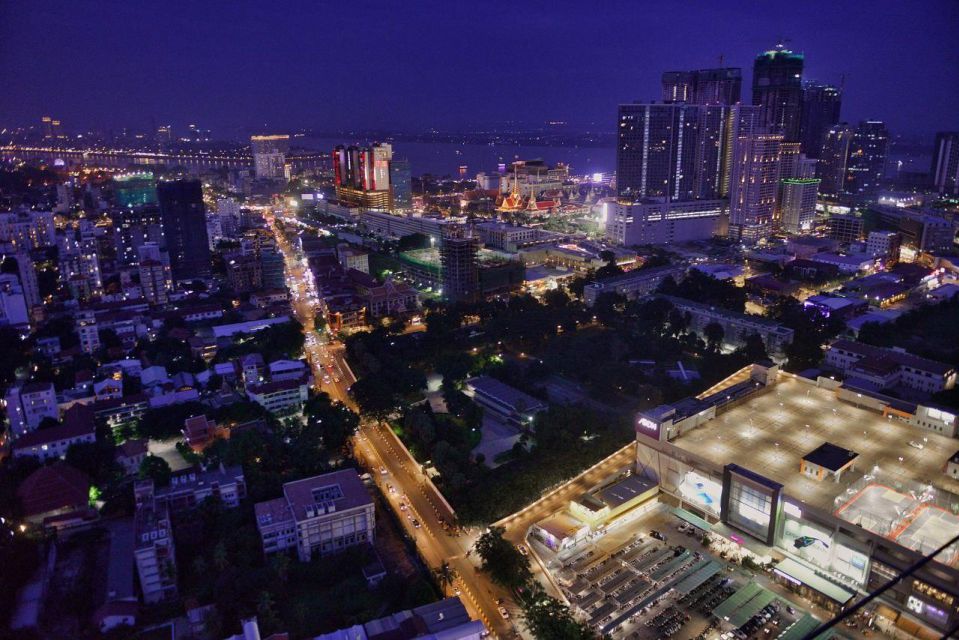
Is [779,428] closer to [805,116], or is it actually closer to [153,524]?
[153,524]

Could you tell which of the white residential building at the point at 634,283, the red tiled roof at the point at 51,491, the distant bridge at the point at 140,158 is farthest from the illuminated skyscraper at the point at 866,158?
the distant bridge at the point at 140,158

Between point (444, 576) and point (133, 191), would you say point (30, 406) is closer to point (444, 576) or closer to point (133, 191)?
point (444, 576)

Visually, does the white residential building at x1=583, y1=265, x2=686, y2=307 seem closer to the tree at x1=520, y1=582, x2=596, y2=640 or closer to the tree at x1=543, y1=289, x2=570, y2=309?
the tree at x1=543, y1=289, x2=570, y2=309

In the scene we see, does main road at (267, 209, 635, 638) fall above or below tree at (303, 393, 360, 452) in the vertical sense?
below

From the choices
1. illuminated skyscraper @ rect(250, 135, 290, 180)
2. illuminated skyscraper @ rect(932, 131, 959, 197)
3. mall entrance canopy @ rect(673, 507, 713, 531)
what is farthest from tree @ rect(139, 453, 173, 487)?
illuminated skyscraper @ rect(250, 135, 290, 180)

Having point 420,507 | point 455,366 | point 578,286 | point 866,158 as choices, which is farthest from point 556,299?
point 866,158

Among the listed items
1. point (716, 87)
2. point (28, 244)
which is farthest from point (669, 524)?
point (716, 87)

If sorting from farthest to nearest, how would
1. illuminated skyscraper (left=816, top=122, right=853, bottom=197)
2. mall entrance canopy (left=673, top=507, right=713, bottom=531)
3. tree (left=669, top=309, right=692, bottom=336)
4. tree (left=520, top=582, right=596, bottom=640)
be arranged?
1. illuminated skyscraper (left=816, top=122, right=853, bottom=197)
2. tree (left=669, top=309, right=692, bottom=336)
3. mall entrance canopy (left=673, top=507, right=713, bottom=531)
4. tree (left=520, top=582, right=596, bottom=640)
